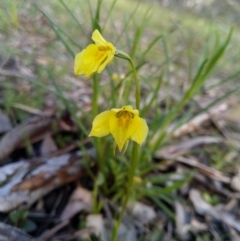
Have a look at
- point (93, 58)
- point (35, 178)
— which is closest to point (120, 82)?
point (93, 58)

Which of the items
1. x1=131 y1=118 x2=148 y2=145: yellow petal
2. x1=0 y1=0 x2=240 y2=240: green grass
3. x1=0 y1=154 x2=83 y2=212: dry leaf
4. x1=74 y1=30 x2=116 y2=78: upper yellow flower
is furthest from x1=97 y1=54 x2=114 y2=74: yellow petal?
x1=0 y1=154 x2=83 y2=212: dry leaf

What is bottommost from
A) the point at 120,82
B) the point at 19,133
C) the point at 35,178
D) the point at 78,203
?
the point at 78,203

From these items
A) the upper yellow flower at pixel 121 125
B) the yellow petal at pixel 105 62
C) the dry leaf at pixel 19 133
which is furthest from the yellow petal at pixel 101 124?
the dry leaf at pixel 19 133

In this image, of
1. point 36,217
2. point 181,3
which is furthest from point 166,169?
point 181,3

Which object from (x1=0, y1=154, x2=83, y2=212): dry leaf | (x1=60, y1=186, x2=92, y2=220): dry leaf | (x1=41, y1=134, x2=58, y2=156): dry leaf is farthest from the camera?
(x1=41, y1=134, x2=58, y2=156): dry leaf

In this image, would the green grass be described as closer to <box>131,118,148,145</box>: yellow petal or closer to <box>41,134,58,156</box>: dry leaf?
<box>41,134,58,156</box>: dry leaf

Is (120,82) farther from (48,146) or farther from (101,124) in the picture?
(48,146)
